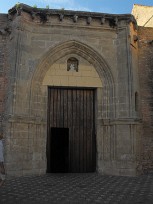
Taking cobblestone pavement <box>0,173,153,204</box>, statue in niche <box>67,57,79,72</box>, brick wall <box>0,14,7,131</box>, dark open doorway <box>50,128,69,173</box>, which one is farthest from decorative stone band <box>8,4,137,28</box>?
cobblestone pavement <box>0,173,153,204</box>

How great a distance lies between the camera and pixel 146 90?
10336 mm

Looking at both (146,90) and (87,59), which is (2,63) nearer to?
(87,59)

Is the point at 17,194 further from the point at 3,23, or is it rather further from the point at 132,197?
the point at 3,23

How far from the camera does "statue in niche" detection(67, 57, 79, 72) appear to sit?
32.8ft

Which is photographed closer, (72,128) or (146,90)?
(72,128)

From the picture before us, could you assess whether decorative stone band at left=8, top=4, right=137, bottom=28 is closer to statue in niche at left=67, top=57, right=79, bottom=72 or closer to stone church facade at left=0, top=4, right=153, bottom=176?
stone church facade at left=0, top=4, right=153, bottom=176

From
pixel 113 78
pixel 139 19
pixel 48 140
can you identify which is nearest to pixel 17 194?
pixel 48 140

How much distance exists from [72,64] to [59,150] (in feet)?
10.8

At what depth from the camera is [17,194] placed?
5.78 metres

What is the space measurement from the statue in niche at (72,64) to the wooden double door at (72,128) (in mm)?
784

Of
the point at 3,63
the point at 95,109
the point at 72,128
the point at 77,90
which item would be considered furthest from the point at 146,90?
the point at 3,63

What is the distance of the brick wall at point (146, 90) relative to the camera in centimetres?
989

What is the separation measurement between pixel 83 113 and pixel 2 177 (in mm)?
5661

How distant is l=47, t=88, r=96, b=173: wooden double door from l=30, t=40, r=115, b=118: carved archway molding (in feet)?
1.93
